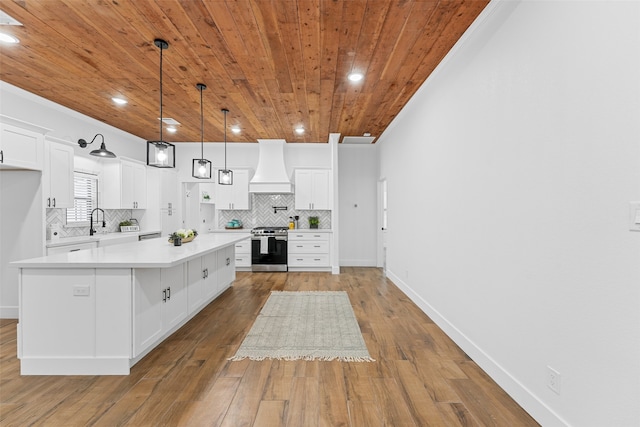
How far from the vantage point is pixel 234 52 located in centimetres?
293

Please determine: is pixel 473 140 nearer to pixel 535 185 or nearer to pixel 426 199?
pixel 535 185

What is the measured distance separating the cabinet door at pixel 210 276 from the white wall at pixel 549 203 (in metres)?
2.85

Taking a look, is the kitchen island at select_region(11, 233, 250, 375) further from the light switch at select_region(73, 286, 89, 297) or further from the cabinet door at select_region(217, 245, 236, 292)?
the cabinet door at select_region(217, 245, 236, 292)

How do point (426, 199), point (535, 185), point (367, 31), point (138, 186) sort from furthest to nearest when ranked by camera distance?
point (138, 186) < point (426, 199) < point (367, 31) < point (535, 185)

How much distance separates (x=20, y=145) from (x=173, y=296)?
8.51ft

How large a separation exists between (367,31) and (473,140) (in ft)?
4.26

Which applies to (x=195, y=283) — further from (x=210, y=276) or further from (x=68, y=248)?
(x=68, y=248)

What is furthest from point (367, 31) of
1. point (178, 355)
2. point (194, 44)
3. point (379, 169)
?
point (379, 169)

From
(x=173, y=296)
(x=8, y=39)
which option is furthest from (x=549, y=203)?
(x=8, y=39)

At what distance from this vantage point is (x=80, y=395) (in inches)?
82.4

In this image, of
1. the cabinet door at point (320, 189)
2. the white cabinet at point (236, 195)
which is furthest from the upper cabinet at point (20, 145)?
the cabinet door at point (320, 189)

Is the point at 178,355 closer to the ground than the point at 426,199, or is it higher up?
closer to the ground

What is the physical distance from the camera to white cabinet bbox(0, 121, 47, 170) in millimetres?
3329

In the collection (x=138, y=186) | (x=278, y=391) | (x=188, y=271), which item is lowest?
(x=278, y=391)
